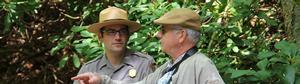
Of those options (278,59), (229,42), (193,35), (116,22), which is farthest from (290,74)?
(229,42)

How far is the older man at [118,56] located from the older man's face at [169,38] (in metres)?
0.57

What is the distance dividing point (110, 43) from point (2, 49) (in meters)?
3.44

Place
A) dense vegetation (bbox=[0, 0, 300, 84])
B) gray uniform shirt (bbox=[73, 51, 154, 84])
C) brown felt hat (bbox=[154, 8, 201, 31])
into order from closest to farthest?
brown felt hat (bbox=[154, 8, 201, 31]) < dense vegetation (bbox=[0, 0, 300, 84]) < gray uniform shirt (bbox=[73, 51, 154, 84])

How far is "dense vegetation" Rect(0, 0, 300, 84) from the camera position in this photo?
3213 mm

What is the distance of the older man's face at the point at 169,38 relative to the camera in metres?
2.68

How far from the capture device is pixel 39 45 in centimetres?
655

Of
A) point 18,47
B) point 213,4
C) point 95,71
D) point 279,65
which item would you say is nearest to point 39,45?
point 18,47

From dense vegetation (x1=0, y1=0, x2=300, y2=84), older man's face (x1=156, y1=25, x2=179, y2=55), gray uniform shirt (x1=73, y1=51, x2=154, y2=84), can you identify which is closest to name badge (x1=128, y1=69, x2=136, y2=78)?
gray uniform shirt (x1=73, y1=51, x2=154, y2=84)

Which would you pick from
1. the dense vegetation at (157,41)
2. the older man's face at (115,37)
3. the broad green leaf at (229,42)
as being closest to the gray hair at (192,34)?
the dense vegetation at (157,41)

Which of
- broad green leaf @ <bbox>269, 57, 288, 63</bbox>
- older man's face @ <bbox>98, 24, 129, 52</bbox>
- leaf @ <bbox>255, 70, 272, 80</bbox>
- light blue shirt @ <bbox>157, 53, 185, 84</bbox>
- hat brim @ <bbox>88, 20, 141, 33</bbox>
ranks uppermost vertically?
hat brim @ <bbox>88, 20, 141, 33</bbox>

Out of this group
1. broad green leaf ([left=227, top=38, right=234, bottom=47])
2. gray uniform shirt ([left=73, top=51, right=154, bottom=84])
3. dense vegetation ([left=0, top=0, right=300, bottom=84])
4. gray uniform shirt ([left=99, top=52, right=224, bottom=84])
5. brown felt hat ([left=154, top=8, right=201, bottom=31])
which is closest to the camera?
gray uniform shirt ([left=99, top=52, right=224, bottom=84])

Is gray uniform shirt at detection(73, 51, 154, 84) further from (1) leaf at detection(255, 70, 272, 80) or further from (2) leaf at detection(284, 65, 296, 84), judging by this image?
(2) leaf at detection(284, 65, 296, 84)

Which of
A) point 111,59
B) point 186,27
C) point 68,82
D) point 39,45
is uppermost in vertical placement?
point 186,27

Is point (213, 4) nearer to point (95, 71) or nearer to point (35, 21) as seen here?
point (95, 71)
